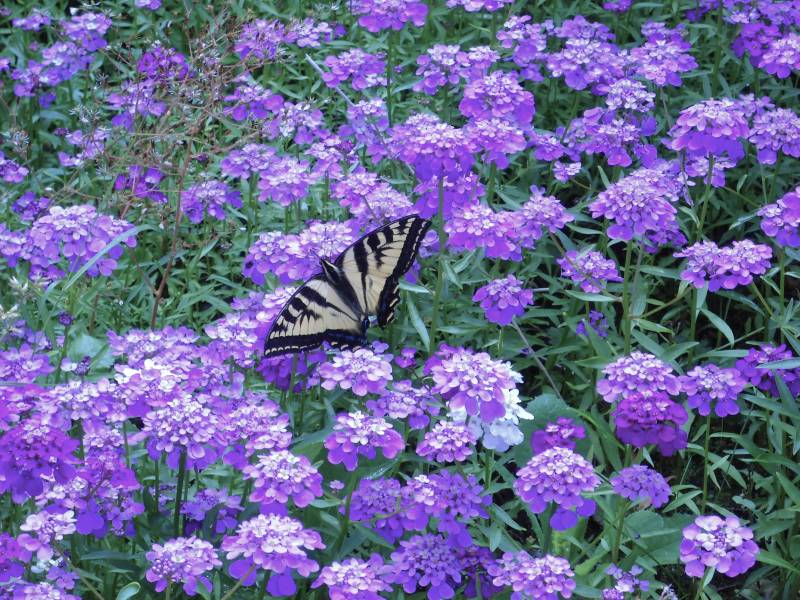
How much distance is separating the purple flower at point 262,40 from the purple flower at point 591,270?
4.64ft

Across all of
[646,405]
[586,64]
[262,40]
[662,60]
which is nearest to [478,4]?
[586,64]

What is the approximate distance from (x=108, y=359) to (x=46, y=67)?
78.9 inches

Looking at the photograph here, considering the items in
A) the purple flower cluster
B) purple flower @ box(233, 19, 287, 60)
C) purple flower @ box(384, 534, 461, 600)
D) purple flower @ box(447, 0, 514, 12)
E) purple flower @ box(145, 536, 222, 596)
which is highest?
purple flower @ box(447, 0, 514, 12)

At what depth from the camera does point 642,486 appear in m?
2.75

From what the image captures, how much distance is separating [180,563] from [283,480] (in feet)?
0.92

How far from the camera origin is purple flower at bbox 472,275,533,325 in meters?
3.32

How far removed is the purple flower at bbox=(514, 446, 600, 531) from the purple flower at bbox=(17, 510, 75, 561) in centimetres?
103

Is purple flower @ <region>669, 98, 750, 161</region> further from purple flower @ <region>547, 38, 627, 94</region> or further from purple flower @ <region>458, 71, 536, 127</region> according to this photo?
purple flower @ <region>547, 38, 627, 94</region>

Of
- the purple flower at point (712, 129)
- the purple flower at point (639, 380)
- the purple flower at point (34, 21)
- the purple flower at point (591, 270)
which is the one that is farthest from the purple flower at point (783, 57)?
the purple flower at point (34, 21)

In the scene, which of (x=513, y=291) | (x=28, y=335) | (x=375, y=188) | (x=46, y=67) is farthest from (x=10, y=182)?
(x=513, y=291)

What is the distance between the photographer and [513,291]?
333cm

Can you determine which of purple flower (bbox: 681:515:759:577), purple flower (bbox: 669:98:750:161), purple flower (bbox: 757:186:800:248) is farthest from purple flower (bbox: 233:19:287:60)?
purple flower (bbox: 681:515:759:577)

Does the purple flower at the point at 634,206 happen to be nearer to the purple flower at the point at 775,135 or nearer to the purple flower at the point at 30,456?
the purple flower at the point at 775,135

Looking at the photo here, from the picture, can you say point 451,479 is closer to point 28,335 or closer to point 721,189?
point 28,335
